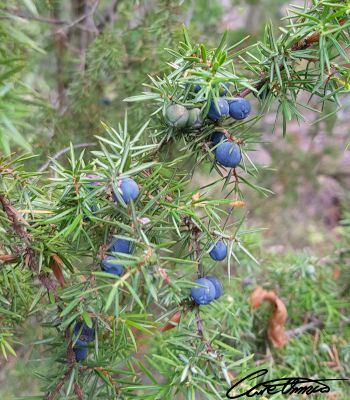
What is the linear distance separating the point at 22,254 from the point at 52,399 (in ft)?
0.63

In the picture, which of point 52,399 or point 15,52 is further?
point 15,52

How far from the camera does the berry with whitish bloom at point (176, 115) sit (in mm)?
638

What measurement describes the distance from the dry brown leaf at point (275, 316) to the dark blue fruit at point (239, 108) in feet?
2.14

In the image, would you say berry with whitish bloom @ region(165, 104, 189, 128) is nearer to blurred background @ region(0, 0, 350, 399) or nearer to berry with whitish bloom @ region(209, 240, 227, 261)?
berry with whitish bloom @ region(209, 240, 227, 261)

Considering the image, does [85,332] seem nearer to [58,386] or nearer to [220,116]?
[58,386]

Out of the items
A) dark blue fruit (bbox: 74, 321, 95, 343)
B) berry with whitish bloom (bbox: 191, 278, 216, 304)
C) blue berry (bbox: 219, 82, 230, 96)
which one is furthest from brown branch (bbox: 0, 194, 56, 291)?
blue berry (bbox: 219, 82, 230, 96)

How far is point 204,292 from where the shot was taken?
2.11 feet

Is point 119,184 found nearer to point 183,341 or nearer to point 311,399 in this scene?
point 183,341

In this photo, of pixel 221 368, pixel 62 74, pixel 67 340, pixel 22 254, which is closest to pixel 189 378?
pixel 221 368

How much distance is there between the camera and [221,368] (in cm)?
68

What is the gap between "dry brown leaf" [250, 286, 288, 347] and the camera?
46.2 inches

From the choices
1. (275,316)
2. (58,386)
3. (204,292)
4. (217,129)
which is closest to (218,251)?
(204,292)

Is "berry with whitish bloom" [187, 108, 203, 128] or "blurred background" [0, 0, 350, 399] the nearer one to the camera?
"berry with whitish bloom" [187, 108, 203, 128]

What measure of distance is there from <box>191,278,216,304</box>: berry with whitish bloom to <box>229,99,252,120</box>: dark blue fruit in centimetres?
22
